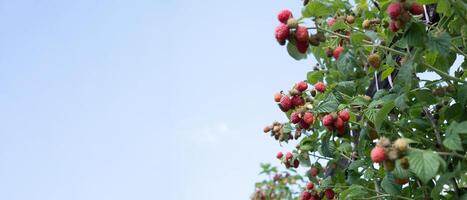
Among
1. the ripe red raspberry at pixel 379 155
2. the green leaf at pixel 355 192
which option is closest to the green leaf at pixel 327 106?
the green leaf at pixel 355 192

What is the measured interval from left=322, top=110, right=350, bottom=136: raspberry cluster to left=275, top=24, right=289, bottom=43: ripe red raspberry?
0.49 metres

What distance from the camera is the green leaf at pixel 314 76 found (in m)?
3.03

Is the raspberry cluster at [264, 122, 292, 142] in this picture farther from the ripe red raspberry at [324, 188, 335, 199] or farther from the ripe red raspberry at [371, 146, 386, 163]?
the ripe red raspberry at [371, 146, 386, 163]

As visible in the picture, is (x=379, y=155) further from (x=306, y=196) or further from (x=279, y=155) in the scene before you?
(x=279, y=155)

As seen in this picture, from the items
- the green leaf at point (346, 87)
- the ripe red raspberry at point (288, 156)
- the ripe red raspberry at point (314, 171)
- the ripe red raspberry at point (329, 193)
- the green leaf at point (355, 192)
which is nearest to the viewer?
the green leaf at point (355, 192)

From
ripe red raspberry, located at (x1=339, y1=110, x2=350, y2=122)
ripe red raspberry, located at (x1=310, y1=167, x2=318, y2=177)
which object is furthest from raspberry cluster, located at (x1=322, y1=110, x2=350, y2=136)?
ripe red raspberry, located at (x1=310, y1=167, x2=318, y2=177)

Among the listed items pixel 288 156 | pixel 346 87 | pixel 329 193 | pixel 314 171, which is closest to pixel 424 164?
pixel 346 87

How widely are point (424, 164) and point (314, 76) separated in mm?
1422

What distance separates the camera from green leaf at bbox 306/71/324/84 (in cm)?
303

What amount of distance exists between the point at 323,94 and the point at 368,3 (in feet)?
2.43

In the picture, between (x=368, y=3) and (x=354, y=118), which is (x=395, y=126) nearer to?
(x=354, y=118)

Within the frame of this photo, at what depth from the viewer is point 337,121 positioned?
235 centimetres

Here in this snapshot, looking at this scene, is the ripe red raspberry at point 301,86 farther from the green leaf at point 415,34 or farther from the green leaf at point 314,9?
the green leaf at point 415,34

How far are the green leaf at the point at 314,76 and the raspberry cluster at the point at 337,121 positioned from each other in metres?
0.67
